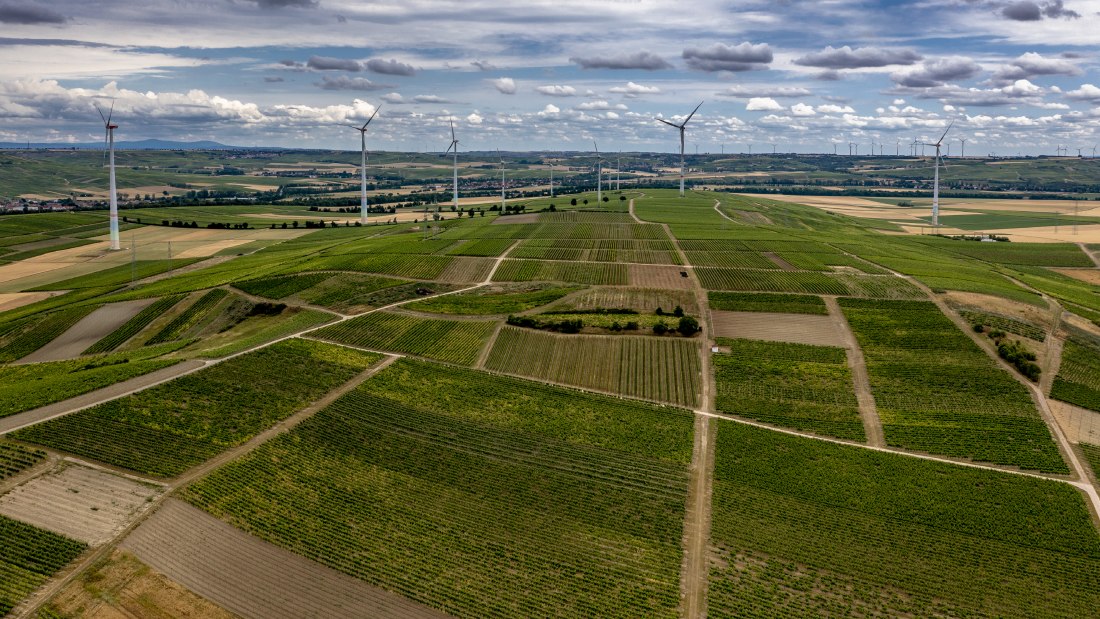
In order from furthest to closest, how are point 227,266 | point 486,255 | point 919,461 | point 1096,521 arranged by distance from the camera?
point 227,266, point 486,255, point 919,461, point 1096,521

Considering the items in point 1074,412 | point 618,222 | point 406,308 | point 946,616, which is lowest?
point 946,616

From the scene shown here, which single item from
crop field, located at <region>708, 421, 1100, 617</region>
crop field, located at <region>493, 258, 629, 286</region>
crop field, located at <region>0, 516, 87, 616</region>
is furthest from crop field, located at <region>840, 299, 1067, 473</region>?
crop field, located at <region>0, 516, 87, 616</region>

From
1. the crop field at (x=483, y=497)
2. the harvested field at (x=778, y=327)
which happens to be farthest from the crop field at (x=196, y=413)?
the harvested field at (x=778, y=327)

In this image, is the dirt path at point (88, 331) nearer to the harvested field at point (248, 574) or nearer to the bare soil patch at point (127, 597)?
the harvested field at point (248, 574)

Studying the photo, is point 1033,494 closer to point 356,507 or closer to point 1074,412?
point 1074,412

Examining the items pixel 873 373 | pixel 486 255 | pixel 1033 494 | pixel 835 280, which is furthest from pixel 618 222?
pixel 1033 494

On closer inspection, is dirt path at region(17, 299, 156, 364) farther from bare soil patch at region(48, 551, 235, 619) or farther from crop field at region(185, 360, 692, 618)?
bare soil patch at region(48, 551, 235, 619)

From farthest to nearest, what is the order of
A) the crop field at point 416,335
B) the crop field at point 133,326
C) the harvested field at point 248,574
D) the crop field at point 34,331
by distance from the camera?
the crop field at point 133,326
the crop field at point 34,331
the crop field at point 416,335
the harvested field at point 248,574
